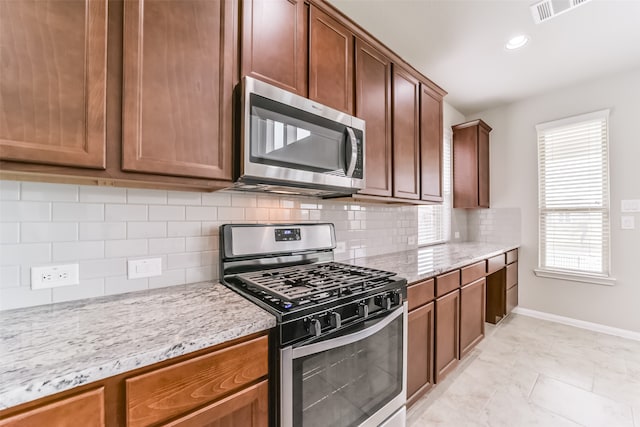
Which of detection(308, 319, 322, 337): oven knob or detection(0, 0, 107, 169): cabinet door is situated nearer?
detection(0, 0, 107, 169): cabinet door

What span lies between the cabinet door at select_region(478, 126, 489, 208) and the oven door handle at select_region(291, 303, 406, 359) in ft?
9.40

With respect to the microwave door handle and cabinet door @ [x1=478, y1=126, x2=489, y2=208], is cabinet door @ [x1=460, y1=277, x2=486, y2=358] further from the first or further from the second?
cabinet door @ [x1=478, y1=126, x2=489, y2=208]

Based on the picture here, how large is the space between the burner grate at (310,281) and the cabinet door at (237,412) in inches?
12.8

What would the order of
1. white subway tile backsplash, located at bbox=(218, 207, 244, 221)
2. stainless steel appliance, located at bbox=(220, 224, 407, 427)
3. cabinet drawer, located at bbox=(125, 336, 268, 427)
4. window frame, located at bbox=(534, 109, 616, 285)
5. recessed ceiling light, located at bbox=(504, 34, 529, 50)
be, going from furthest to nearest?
window frame, located at bbox=(534, 109, 616, 285) < recessed ceiling light, located at bbox=(504, 34, 529, 50) < white subway tile backsplash, located at bbox=(218, 207, 244, 221) < stainless steel appliance, located at bbox=(220, 224, 407, 427) < cabinet drawer, located at bbox=(125, 336, 268, 427)

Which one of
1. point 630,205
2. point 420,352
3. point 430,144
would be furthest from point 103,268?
point 630,205

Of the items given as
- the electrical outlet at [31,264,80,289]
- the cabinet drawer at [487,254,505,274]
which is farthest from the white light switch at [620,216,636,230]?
the electrical outlet at [31,264,80,289]

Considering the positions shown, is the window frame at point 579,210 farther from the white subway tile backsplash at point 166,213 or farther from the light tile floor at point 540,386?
the white subway tile backsplash at point 166,213

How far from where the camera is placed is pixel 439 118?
263 centimetres

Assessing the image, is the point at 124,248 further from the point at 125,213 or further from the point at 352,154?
the point at 352,154

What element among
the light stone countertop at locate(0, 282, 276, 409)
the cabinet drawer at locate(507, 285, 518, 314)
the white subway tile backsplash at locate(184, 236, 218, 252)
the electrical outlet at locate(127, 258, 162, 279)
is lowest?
the cabinet drawer at locate(507, 285, 518, 314)

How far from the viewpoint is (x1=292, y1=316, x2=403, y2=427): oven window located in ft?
3.32

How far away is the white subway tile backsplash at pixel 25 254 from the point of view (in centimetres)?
99

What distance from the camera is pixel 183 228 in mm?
1384

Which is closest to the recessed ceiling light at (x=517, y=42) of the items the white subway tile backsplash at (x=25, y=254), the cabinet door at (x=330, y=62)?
the cabinet door at (x=330, y=62)
